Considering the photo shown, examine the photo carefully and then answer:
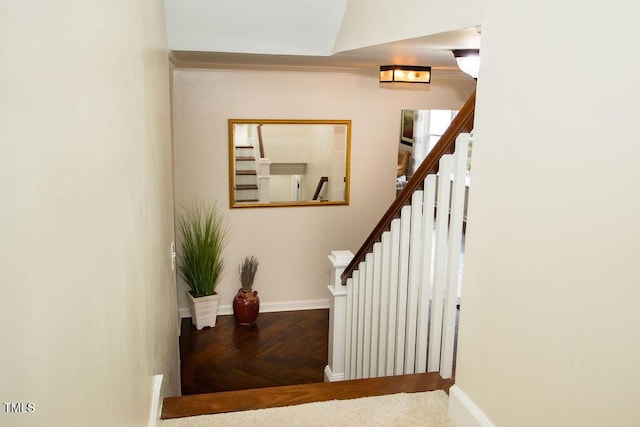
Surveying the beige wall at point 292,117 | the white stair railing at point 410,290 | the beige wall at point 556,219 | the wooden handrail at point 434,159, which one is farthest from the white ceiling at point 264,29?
the beige wall at point 556,219

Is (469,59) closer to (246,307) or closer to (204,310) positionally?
(246,307)

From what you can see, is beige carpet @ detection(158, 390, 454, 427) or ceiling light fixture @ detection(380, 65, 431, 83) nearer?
beige carpet @ detection(158, 390, 454, 427)

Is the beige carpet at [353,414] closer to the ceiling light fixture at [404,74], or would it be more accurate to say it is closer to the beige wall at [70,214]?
the beige wall at [70,214]

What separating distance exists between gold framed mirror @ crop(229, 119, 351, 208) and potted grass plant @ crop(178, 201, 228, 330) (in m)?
0.29

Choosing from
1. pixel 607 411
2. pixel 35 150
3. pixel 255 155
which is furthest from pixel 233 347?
pixel 35 150

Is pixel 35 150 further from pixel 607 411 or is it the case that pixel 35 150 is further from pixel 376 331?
pixel 376 331

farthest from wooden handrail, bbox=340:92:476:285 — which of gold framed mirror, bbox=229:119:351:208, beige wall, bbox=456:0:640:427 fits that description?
gold framed mirror, bbox=229:119:351:208

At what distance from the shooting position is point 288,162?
17.5ft

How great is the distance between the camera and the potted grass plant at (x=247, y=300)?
16.9ft

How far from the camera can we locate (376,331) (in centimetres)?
289

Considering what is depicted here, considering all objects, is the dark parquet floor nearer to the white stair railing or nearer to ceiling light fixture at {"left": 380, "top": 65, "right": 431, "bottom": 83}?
the white stair railing

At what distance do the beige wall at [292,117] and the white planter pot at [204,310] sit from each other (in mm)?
263

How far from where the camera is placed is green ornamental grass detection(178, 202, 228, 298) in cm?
498

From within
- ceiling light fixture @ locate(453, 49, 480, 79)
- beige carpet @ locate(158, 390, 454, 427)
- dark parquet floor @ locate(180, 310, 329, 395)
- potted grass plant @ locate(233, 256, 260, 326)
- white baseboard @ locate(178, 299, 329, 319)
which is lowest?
dark parquet floor @ locate(180, 310, 329, 395)
